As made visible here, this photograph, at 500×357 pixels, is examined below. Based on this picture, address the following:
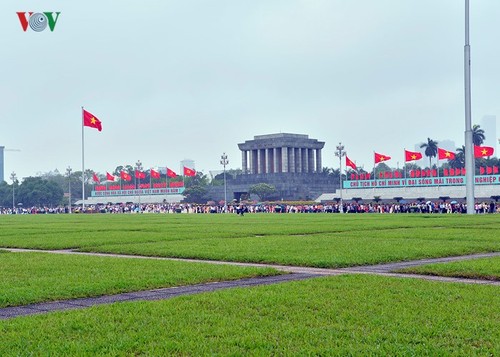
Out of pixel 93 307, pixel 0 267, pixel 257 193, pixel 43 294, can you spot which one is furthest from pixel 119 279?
pixel 257 193

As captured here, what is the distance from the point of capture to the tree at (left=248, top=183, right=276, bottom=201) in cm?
16762

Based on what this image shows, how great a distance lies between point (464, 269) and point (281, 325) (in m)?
8.69

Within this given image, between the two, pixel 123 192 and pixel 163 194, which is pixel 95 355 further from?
pixel 123 192

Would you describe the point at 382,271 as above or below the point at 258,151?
below

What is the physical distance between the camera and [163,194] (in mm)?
178750

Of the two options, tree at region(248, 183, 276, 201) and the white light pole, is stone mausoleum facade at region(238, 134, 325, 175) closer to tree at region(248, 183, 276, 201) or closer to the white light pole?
tree at region(248, 183, 276, 201)

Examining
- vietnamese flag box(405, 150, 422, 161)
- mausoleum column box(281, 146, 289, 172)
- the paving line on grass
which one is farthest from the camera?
mausoleum column box(281, 146, 289, 172)

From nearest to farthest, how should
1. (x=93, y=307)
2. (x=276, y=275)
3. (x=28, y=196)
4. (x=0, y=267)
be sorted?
(x=93, y=307) → (x=276, y=275) → (x=0, y=267) → (x=28, y=196)

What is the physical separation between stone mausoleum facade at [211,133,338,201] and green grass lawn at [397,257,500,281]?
155 meters

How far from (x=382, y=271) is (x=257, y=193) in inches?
5966

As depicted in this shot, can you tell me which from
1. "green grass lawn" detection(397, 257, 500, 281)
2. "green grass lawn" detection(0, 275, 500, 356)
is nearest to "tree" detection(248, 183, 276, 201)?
"green grass lawn" detection(397, 257, 500, 281)

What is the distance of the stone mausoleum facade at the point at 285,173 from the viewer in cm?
17662

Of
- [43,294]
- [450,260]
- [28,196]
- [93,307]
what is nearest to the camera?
[93,307]

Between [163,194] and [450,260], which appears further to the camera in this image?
[163,194]
